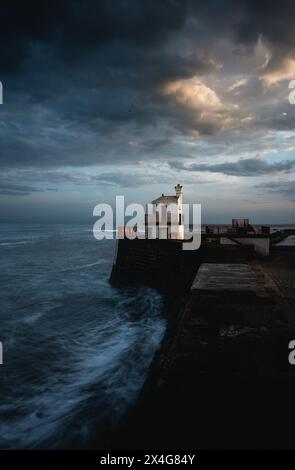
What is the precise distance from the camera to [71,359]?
10.4 meters

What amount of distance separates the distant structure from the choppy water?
808 centimetres

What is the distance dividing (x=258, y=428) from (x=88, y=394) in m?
6.02

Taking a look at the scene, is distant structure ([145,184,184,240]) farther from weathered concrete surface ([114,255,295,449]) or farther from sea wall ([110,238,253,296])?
weathered concrete surface ([114,255,295,449])

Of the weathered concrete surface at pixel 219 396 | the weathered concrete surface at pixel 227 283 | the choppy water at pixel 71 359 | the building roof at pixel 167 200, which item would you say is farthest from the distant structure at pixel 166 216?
the weathered concrete surface at pixel 219 396

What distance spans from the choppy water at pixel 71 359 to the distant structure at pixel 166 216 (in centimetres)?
808

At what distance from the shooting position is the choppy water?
21.7 feet

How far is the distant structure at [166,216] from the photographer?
2827cm

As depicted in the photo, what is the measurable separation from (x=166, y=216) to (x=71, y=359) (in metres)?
20.9

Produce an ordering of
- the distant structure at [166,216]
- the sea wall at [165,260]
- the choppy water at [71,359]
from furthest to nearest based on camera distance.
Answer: the distant structure at [166,216] < the sea wall at [165,260] < the choppy water at [71,359]

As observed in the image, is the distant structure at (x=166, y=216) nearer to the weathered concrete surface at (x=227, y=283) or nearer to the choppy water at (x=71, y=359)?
the choppy water at (x=71, y=359)

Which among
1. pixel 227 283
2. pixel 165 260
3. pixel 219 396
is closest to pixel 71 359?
pixel 227 283

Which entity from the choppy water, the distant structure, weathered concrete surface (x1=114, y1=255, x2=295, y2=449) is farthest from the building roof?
weathered concrete surface (x1=114, y1=255, x2=295, y2=449)

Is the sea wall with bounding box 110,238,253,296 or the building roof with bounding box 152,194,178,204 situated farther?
the building roof with bounding box 152,194,178,204
